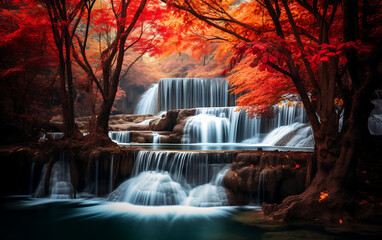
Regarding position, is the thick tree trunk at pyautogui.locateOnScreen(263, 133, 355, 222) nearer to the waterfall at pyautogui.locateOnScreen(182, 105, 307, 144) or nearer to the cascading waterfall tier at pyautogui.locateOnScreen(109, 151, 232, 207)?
the cascading waterfall tier at pyautogui.locateOnScreen(109, 151, 232, 207)

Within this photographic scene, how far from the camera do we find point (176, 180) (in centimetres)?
736

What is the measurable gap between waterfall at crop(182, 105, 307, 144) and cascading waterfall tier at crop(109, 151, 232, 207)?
7180mm

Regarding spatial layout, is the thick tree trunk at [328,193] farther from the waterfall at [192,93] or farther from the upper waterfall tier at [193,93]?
the waterfall at [192,93]

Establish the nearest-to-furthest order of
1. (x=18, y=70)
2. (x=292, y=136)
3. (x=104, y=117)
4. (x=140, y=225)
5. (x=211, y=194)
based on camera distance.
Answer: (x=140, y=225), (x=211, y=194), (x=104, y=117), (x=18, y=70), (x=292, y=136)

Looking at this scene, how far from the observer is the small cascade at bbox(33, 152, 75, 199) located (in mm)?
7945

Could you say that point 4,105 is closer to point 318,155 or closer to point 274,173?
point 274,173

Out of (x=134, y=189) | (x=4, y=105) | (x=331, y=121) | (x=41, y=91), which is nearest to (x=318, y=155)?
(x=331, y=121)

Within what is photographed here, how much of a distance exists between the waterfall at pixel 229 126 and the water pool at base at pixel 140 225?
848 centimetres

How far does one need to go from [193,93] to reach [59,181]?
16245 mm

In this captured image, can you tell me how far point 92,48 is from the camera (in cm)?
2466

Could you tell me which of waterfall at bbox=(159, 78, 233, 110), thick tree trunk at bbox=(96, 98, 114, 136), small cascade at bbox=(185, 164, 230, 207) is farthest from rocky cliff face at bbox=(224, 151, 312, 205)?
waterfall at bbox=(159, 78, 233, 110)

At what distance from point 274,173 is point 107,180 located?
454 centimetres

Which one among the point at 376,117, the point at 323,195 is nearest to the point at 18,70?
the point at 323,195

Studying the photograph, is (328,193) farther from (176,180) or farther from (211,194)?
(176,180)
